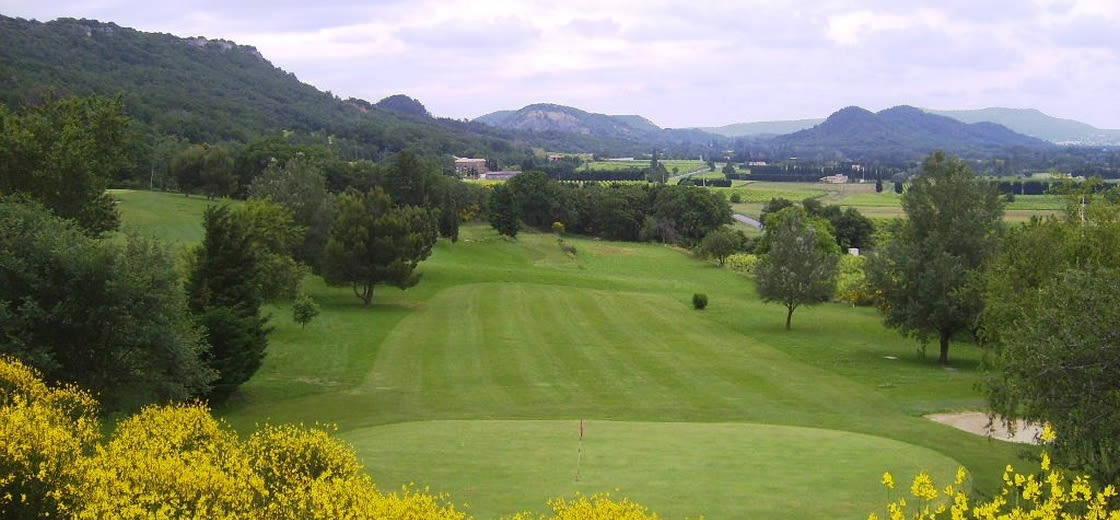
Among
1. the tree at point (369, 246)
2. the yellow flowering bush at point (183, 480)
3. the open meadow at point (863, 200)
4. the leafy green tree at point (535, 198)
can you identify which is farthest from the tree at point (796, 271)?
the leafy green tree at point (535, 198)

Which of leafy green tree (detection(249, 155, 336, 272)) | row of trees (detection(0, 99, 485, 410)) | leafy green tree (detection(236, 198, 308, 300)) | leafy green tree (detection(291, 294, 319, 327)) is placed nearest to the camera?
row of trees (detection(0, 99, 485, 410))

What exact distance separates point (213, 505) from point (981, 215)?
123ft

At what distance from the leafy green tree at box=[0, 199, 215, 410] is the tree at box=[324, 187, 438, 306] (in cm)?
2595

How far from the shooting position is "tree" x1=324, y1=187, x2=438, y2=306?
168 ft

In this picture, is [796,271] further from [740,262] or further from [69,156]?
[740,262]

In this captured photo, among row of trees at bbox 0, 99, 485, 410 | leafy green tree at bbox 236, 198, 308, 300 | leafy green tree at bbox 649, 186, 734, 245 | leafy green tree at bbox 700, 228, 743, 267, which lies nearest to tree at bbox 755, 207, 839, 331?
row of trees at bbox 0, 99, 485, 410

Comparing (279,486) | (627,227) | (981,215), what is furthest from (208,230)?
(627,227)

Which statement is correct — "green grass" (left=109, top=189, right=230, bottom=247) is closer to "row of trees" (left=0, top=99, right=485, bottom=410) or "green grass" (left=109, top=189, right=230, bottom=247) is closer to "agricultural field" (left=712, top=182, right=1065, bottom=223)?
"row of trees" (left=0, top=99, right=485, bottom=410)

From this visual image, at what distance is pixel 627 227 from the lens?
114938mm

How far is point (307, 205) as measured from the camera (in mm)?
57219

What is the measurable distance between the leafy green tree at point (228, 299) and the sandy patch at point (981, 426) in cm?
2235

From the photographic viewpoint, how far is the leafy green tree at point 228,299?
29016mm

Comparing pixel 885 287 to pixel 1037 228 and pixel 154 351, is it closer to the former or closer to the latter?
pixel 1037 228

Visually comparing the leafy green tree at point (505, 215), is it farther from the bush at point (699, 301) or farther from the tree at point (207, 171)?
the bush at point (699, 301)
